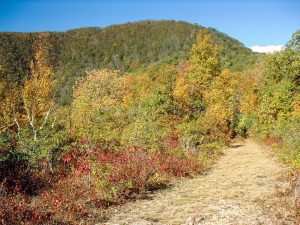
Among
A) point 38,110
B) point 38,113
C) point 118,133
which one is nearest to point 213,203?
point 118,133

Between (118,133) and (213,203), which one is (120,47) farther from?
(213,203)

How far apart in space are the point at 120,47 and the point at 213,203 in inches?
5278

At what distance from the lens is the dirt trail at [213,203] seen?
32.4ft

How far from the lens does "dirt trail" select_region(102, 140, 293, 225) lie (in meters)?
9.89

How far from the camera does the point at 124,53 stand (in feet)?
444

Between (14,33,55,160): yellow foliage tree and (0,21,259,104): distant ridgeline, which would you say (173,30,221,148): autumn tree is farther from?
(0,21,259,104): distant ridgeline

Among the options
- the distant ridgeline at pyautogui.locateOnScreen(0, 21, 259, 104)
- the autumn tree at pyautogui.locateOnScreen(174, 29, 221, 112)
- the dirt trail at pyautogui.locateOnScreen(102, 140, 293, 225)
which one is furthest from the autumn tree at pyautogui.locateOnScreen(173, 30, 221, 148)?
the distant ridgeline at pyautogui.locateOnScreen(0, 21, 259, 104)

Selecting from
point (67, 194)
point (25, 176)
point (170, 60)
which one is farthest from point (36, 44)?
point (170, 60)

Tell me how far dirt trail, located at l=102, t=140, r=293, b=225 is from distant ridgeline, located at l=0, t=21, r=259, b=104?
72.1 meters

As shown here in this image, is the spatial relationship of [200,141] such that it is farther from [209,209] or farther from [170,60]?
[170,60]

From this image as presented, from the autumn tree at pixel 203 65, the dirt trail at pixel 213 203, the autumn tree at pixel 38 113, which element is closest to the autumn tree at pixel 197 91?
the autumn tree at pixel 203 65

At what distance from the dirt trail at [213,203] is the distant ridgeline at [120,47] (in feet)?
236

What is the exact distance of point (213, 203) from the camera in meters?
11.5

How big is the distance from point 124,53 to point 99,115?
392 feet
